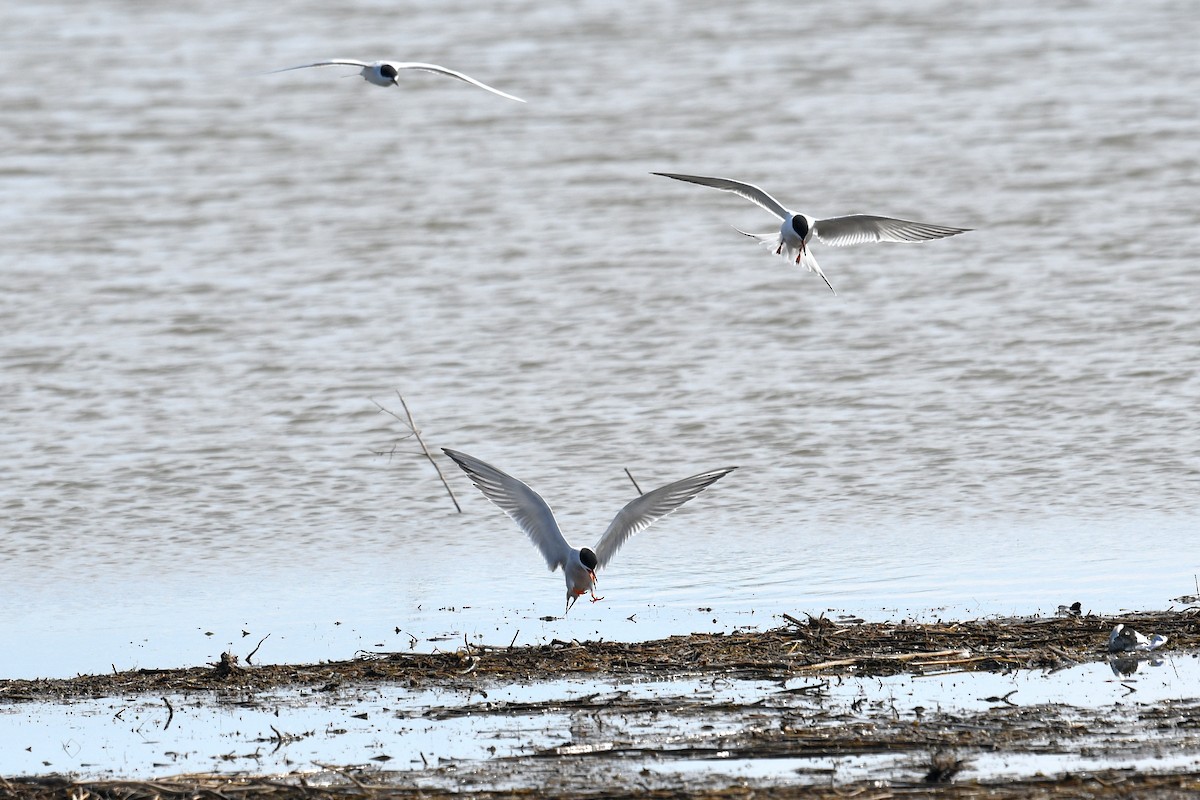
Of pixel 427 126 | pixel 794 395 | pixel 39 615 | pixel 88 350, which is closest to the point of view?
pixel 39 615

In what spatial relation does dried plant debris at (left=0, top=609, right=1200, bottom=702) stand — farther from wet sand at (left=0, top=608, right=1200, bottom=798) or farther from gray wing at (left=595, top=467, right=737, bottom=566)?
gray wing at (left=595, top=467, right=737, bottom=566)

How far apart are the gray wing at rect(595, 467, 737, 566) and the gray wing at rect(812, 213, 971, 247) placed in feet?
7.11

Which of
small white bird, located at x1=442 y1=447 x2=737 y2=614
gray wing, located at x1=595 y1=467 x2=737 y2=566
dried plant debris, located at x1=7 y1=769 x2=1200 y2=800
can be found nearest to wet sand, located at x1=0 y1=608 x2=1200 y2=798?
dried plant debris, located at x1=7 y1=769 x2=1200 y2=800

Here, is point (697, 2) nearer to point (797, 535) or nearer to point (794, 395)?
point (794, 395)

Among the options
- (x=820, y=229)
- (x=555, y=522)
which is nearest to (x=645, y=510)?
(x=555, y=522)

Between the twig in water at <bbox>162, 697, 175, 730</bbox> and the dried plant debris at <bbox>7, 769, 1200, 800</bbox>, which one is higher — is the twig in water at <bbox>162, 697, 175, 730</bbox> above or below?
above

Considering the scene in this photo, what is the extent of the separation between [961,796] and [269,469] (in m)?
8.41

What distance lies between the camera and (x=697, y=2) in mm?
37750

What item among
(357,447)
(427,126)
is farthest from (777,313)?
(427,126)

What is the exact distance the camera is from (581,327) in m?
18.6

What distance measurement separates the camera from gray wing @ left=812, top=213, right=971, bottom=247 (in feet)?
36.7

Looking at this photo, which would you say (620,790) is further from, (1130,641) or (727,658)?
(1130,641)

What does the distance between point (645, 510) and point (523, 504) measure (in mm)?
658

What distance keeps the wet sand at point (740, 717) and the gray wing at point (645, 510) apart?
2.22 ft
